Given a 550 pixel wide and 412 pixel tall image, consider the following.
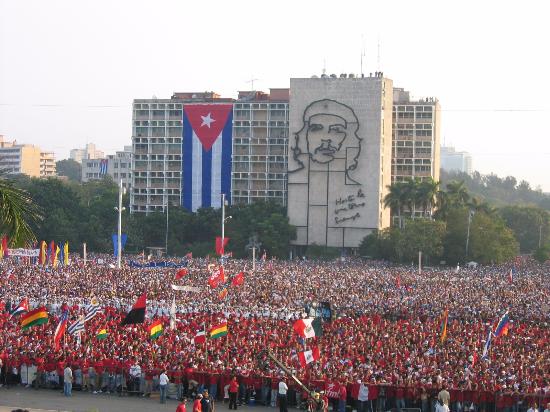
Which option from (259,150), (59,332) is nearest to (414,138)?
(259,150)

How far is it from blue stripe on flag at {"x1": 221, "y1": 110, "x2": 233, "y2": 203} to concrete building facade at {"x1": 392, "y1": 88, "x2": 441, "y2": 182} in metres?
18.0

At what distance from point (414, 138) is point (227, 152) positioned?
20750 mm

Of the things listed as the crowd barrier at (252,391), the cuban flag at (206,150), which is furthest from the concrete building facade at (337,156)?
the crowd barrier at (252,391)

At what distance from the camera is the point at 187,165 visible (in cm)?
11006

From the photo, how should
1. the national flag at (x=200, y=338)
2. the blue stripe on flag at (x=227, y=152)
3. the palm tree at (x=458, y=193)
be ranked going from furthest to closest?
the blue stripe on flag at (x=227, y=152), the palm tree at (x=458, y=193), the national flag at (x=200, y=338)

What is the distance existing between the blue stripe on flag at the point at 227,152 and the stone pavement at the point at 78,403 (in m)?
80.1

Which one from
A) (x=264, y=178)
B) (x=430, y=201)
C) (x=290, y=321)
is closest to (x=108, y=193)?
(x=264, y=178)

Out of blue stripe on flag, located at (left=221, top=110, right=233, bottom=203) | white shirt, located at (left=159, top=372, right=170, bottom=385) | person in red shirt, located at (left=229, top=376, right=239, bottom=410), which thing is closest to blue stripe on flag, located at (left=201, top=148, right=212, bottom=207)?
blue stripe on flag, located at (left=221, top=110, right=233, bottom=203)

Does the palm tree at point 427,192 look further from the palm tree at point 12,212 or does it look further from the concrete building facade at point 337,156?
the palm tree at point 12,212

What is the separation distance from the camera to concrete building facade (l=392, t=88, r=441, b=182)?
372 ft

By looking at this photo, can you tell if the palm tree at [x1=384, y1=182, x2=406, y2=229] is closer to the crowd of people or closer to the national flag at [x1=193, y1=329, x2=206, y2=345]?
the crowd of people

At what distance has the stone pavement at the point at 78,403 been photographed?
2662cm

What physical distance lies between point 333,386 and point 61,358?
8019 millimetres

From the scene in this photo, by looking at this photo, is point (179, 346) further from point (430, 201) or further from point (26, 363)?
point (430, 201)
